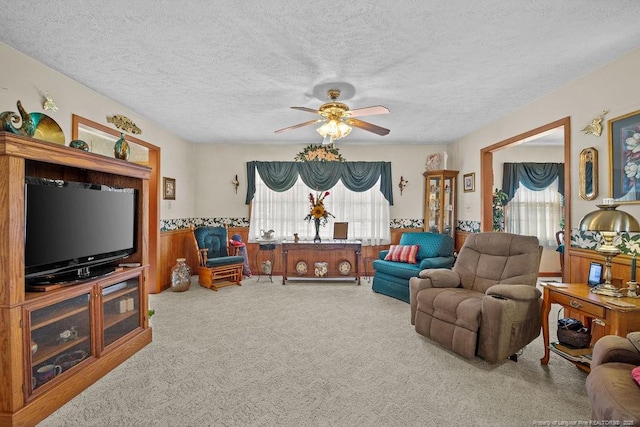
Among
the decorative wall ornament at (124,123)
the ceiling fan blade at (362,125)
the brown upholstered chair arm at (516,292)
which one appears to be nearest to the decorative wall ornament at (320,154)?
the ceiling fan blade at (362,125)

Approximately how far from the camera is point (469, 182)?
5.29 meters

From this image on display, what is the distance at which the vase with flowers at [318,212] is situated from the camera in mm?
5535

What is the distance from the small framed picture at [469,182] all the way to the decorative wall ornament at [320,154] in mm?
2223

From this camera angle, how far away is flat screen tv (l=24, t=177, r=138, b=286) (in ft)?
6.77

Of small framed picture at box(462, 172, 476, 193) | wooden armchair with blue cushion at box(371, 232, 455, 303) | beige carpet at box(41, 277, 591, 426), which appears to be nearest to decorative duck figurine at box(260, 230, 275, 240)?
wooden armchair with blue cushion at box(371, 232, 455, 303)

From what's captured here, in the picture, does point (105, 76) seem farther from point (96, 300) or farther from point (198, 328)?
point (198, 328)

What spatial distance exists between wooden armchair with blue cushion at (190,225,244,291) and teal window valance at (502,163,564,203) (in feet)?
17.8

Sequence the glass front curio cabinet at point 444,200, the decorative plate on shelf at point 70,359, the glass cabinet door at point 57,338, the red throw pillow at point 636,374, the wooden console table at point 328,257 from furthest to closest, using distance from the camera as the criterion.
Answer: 1. the glass front curio cabinet at point 444,200
2. the wooden console table at point 328,257
3. the decorative plate on shelf at point 70,359
4. the glass cabinet door at point 57,338
5. the red throw pillow at point 636,374

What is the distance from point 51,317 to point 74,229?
0.63 meters

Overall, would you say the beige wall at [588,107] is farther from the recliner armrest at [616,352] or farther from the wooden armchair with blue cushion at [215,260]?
the wooden armchair with blue cushion at [215,260]

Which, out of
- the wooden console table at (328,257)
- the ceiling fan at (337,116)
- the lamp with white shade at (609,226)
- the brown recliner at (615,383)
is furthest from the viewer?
the wooden console table at (328,257)

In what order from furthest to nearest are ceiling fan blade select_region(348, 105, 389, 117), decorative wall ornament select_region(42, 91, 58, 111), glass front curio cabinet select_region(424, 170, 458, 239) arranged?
glass front curio cabinet select_region(424, 170, 458, 239), ceiling fan blade select_region(348, 105, 389, 117), decorative wall ornament select_region(42, 91, 58, 111)

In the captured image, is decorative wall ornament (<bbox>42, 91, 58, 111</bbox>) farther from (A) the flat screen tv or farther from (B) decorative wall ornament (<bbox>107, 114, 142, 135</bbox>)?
(A) the flat screen tv

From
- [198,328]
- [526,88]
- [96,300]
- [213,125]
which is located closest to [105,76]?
[213,125]
